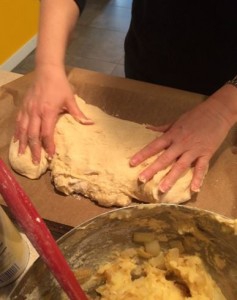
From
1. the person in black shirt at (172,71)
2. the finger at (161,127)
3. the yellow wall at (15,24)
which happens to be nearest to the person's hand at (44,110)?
the person in black shirt at (172,71)

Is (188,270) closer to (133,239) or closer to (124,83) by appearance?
(133,239)

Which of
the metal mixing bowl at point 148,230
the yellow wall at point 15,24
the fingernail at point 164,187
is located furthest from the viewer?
the yellow wall at point 15,24

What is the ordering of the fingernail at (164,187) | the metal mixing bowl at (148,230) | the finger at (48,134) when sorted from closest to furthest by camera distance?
the metal mixing bowl at (148,230) < the fingernail at (164,187) < the finger at (48,134)

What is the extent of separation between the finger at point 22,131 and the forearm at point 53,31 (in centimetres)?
15

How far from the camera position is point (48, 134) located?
962 mm

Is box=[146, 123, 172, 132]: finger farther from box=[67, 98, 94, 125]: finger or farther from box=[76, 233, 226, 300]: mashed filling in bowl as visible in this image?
box=[76, 233, 226, 300]: mashed filling in bowl

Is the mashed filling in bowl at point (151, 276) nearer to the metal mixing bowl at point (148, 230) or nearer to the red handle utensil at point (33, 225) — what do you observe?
the metal mixing bowl at point (148, 230)

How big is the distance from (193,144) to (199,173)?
2.6 inches

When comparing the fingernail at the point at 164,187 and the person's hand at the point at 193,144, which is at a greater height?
the person's hand at the point at 193,144

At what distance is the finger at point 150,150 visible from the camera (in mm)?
908

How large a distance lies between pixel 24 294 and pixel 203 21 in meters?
0.75

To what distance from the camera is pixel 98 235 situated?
27.7 inches

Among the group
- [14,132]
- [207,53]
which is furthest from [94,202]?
[207,53]

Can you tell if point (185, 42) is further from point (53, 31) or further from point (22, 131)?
point (22, 131)
